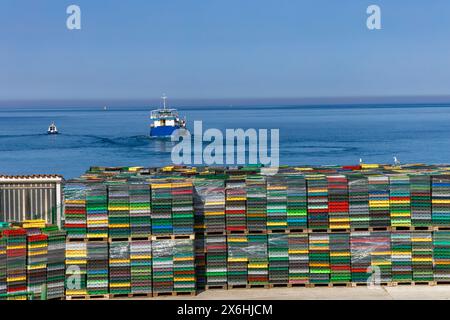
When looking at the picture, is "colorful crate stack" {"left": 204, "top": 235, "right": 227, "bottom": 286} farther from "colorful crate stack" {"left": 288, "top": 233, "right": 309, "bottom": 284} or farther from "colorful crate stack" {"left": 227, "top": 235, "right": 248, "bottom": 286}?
"colorful crate stack" {"left": 288, "top": 233, "right": 309, "bottom": 284}

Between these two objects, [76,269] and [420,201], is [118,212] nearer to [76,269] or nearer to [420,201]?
[76,269]

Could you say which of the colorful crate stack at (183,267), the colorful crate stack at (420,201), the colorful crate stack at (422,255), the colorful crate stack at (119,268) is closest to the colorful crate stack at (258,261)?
the colorful crate stack at (183,267)

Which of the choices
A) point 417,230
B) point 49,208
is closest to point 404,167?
point 417,230

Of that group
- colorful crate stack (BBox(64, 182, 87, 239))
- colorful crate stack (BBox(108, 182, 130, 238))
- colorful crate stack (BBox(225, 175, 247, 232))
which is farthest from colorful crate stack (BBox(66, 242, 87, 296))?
colorful crate stack (BBox(225, 175, 247, 232))

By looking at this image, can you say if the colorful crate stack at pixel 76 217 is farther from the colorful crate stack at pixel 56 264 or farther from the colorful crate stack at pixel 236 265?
the colorful crate stack at pixel 236 265

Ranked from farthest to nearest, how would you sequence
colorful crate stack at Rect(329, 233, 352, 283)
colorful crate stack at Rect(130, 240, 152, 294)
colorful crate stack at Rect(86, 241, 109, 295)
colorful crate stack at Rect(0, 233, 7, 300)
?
1. colorful crate stack at Rect(329, 233, 352, 283)
2. colorful crate stack at Rect(130, 240, 152, 294)
3. colorful crate stack at Rect(86, 241, 109, 295)
4. colorful crate stack at Rect(0, 233, 7, 300)
